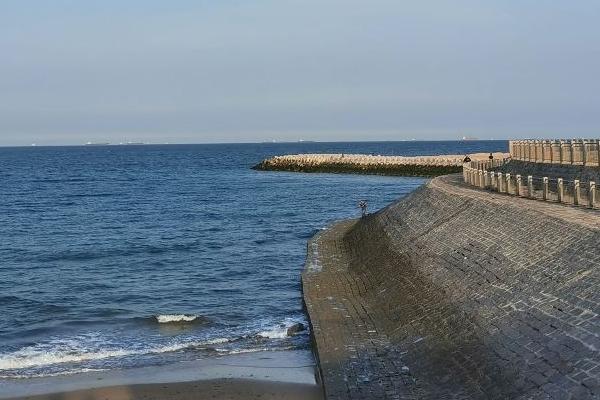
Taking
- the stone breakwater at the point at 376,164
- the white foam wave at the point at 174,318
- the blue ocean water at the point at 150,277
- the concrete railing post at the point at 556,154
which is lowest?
the blue ocean water at the point at 150,277

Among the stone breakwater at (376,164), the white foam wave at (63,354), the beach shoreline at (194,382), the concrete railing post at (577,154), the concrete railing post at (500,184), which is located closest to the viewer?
the beach shoreline at (194,382)

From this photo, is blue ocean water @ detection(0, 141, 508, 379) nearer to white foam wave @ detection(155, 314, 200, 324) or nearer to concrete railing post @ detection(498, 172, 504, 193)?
white foam wave @ detection(155, 314, 200, 324)

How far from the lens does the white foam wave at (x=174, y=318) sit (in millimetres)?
23819

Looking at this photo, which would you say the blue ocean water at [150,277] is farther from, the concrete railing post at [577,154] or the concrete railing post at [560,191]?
the concrete railing post at [577,154]

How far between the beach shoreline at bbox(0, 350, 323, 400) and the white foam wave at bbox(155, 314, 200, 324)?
4.76 meters

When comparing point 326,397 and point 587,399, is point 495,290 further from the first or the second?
point 587,399

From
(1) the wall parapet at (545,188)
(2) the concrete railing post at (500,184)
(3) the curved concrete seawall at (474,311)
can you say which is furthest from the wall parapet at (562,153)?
(3) the curved concrete seawall at (474,311)

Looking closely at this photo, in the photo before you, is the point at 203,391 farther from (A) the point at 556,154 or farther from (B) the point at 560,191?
(A) the point at 556,154

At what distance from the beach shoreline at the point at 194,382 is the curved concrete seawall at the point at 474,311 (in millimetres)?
708

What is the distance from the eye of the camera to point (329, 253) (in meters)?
34.2

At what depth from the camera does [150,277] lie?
3166 cm

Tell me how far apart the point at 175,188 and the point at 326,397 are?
74066 millimetres

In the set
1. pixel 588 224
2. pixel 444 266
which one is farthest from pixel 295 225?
pixel 588 224

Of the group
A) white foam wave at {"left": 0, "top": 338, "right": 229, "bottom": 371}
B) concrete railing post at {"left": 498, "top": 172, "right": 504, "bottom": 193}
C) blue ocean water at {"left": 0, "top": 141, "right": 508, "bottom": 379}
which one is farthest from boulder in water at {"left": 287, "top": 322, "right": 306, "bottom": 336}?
concrete railing post at {"left": 498, "top": 172, "right": 504, "bottom": 193}
